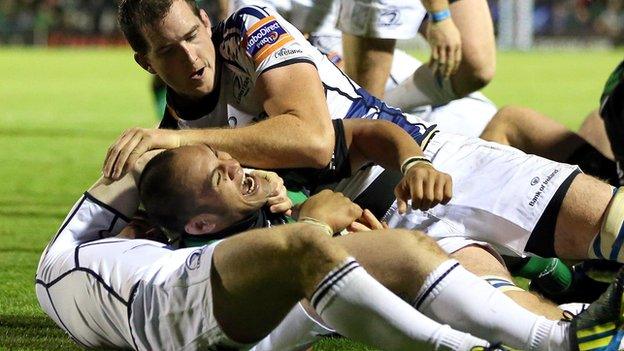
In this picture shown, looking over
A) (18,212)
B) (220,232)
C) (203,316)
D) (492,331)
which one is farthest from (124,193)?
(18,212)

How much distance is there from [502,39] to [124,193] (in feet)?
96.4

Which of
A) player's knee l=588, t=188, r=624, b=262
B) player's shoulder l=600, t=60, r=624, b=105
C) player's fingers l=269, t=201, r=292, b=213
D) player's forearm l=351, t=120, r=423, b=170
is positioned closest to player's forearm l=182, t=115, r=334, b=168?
player's forearm l=351, t=120, r=423, b=170

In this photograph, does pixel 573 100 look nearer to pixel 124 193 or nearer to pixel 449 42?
pixel 449 42

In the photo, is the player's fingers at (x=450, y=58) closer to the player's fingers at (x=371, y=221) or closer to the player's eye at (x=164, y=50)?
the player's eye at (x=164, y=50)

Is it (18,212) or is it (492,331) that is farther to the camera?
(18,212)

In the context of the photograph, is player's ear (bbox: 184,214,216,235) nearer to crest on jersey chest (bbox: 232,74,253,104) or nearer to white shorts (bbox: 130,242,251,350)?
white shorts (bbox: 130,242,251,350)

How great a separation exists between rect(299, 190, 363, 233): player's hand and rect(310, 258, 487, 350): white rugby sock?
550mm

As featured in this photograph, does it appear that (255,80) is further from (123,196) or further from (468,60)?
(468,60)

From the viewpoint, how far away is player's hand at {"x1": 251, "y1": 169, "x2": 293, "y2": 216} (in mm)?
4016

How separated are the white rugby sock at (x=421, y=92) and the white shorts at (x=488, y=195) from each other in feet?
8.54

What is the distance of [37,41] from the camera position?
128ft

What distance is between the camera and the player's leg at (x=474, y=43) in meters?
6.98

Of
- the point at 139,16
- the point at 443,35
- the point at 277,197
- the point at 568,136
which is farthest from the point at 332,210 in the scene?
the point at 443,35

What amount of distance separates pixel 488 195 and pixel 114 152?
4.14ft
